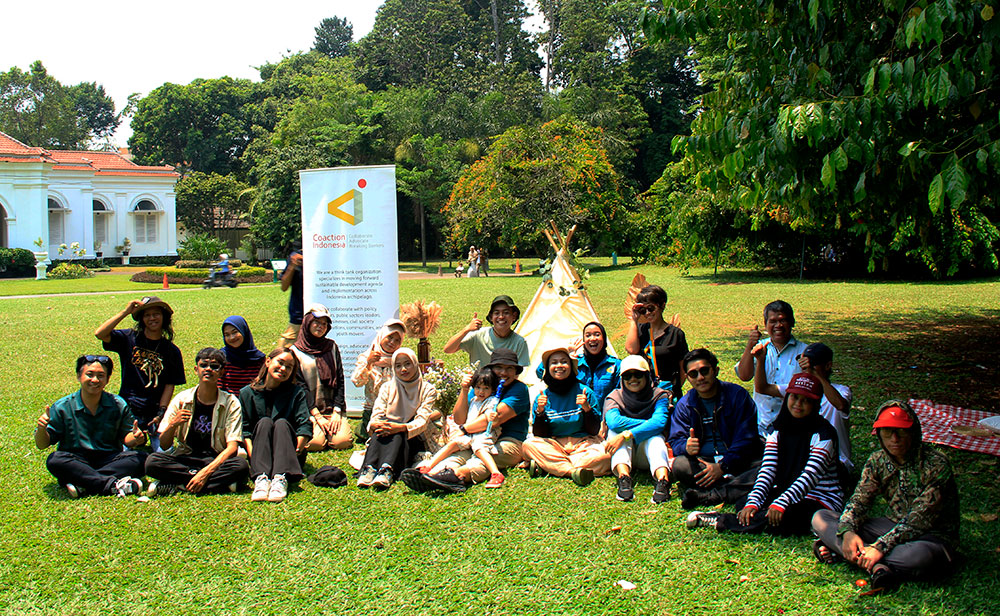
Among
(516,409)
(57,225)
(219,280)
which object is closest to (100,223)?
(57,225)

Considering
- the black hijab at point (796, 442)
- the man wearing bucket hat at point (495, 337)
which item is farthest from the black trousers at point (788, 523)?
the man wearing bucket hat at point (495, 337)

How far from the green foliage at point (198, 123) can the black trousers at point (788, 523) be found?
5901 centimetres

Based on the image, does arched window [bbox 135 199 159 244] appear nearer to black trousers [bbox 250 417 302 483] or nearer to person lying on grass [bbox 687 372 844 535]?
black trousers [bbox 250 417 302 483]

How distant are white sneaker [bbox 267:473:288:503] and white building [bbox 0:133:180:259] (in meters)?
39.4

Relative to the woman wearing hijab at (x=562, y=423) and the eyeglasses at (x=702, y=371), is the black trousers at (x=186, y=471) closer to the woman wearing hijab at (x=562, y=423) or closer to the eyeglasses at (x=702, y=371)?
the woman wearing hijab at (x=562, y=423)

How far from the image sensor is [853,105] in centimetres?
496

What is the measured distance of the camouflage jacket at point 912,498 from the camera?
3.99m

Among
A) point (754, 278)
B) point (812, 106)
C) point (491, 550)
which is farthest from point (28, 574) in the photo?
point (754, 278)

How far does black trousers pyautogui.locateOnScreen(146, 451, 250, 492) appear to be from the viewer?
5.62m

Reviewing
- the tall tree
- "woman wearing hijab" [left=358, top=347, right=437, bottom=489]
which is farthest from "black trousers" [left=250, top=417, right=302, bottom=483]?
the tall tree

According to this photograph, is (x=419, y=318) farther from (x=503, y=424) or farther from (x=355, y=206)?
(x=503, y=424)

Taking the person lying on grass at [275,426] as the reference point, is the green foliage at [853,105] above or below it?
above

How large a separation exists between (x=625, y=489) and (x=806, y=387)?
4.78 ft

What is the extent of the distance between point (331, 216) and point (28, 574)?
440 cm
